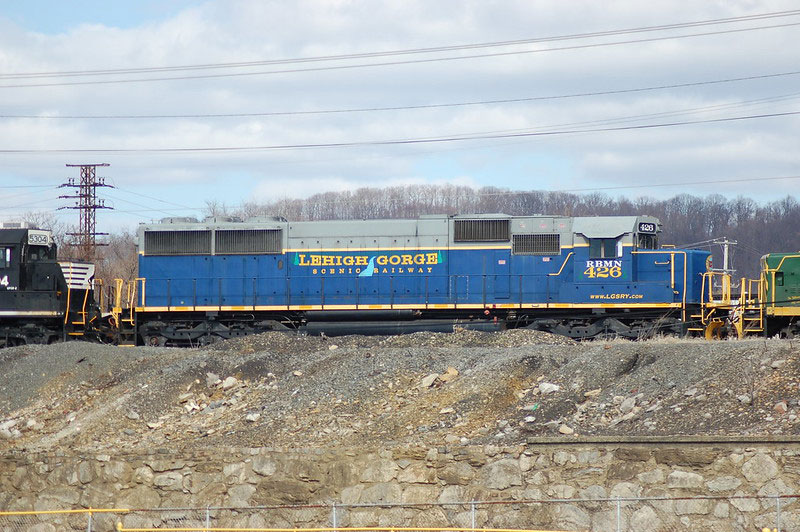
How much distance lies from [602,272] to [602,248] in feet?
2.08

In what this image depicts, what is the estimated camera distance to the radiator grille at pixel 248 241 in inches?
Result: 969

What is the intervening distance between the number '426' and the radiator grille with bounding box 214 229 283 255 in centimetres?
797

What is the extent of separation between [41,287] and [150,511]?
1265 cm

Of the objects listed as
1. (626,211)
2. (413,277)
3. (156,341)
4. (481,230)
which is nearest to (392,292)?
(413,277)

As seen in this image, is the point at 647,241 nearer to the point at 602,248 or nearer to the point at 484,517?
the point at 602,248

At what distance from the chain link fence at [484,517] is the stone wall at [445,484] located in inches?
0.6

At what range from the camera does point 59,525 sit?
13992 millimetres

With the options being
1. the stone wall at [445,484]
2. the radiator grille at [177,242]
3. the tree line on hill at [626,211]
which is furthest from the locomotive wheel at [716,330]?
the tree line on hill at [626,211]

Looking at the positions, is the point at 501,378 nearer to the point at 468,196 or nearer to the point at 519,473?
the point at 519,473

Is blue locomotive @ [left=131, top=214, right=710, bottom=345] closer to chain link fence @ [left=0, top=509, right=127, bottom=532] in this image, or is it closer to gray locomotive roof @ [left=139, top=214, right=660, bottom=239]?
gray locomotive roof @ [left=139, top=214, right=660, bottom=239]

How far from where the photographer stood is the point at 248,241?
973 inches

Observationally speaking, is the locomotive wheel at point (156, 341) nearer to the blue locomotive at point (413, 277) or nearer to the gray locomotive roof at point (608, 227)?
the blue locomotive at point (413, 277)

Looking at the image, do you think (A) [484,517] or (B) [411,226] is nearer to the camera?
(A) [484,517]

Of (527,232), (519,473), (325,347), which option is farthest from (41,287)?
(519,473)
